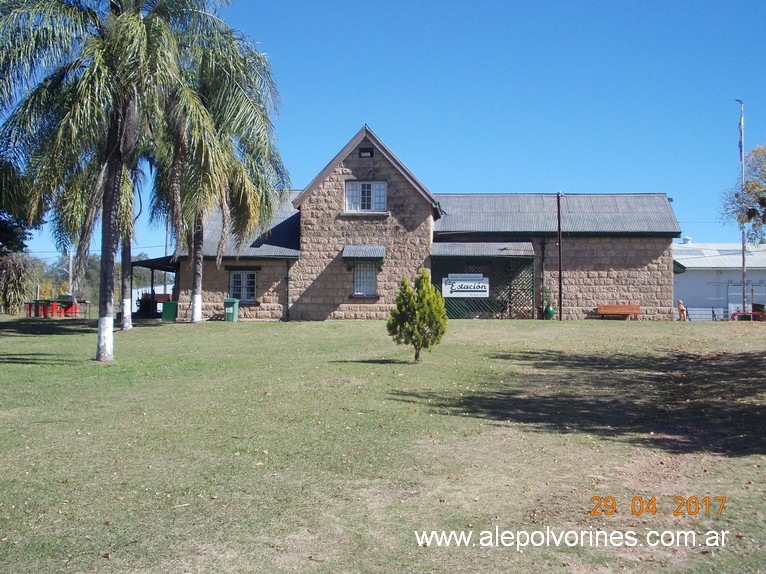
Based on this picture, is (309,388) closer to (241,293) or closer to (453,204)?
(241,293)

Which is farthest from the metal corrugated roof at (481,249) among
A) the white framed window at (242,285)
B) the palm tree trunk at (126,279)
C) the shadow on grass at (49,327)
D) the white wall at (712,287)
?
the white wall at (712,287)

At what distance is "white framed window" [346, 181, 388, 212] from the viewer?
31109 mm

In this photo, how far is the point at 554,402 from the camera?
11859mm

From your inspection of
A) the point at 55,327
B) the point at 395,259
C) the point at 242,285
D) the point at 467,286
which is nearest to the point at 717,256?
the point at 467,286

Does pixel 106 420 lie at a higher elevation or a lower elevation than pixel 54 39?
lower

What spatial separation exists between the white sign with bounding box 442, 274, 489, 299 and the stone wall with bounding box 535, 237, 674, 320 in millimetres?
2634

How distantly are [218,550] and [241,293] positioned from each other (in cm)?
2680

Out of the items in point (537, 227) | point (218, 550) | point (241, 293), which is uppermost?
point (537, 227)

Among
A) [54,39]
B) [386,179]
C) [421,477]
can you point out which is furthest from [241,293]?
[421,477]

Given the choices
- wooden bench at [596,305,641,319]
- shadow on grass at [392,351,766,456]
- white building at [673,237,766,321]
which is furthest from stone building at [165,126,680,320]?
white building at [673,237,766,321]

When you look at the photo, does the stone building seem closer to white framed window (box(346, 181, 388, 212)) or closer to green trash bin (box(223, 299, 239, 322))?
white framed window (box(346, 181, 388, 212))

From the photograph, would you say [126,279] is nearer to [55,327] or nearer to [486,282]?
[55,327]
